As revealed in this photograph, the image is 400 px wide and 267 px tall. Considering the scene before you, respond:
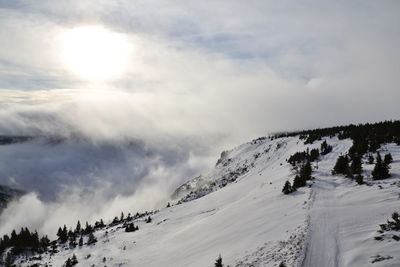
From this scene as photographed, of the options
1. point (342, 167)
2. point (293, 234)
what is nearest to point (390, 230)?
point (293, 234)

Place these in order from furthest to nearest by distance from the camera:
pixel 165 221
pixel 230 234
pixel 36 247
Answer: pixel 36 247 < pixel 165 221 < pixel 230 234

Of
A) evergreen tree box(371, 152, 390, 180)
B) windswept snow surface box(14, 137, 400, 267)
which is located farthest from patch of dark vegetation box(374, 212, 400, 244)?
evergreen tree box(371, 152, 390, 180)

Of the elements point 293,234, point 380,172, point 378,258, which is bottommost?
point 378,258

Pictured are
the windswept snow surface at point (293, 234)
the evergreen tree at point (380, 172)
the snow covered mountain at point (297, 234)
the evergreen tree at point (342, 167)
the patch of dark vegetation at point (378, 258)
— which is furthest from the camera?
the evergreen tree at point (342, 167)

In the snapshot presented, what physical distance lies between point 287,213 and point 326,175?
1241 centimetres

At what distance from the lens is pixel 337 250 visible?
15289 mm

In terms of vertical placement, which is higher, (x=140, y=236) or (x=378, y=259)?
(x=378, y=259)

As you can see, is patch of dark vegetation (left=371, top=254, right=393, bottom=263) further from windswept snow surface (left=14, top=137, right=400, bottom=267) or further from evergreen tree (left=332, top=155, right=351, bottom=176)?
evergreen tree (left=332, top=155, right=351, bottom=176)

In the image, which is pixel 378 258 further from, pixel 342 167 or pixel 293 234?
pixel 342 167

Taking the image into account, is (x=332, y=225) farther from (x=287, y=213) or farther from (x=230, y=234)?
(x=230, y=234)

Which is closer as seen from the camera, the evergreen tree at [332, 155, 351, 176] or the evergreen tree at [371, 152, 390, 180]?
the evergreen tree at [371, 152, 390, 180]

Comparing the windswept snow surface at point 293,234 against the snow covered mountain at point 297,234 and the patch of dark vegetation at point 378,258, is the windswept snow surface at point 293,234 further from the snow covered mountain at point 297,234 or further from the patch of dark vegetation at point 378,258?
the patch of dark vegetation at point 378,258

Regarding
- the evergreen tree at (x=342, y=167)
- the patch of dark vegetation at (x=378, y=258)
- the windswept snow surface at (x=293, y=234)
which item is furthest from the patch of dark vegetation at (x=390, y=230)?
the evergreen tree at (x=342, y=167)

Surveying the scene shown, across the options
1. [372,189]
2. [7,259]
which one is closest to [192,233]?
[372,189]
